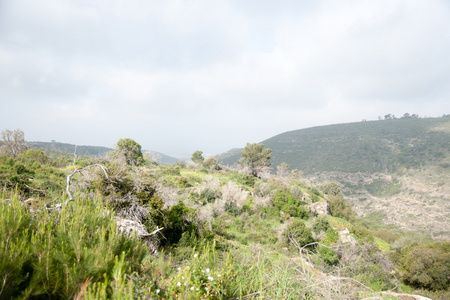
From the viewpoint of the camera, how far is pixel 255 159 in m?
28.5

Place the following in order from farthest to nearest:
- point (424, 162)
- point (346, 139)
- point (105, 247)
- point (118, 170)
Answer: point (346, 139), point (424, 162), point (118, 170), point (105, 247)

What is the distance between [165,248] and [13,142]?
90.0 feet

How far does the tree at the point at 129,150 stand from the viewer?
61.3 ft

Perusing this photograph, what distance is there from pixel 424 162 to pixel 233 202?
231 feet

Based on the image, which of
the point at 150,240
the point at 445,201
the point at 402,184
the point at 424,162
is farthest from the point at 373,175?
the point at 150,240

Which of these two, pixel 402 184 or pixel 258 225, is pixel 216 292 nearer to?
pixel 258 225

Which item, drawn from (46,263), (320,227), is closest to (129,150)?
(320,227)

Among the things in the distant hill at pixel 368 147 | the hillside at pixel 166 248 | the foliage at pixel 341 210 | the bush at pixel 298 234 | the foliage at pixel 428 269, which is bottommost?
the foliage at pixel 341 210

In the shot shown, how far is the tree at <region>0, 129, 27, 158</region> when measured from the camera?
786 inches

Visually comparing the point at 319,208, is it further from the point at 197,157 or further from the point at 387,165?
the point at 387,165

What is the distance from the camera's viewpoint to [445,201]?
38156 mm

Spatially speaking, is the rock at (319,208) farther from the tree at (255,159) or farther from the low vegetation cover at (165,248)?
the tree at (255,159)

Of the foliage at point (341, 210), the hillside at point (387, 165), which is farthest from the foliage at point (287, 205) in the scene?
the hillside at point (387, 165)

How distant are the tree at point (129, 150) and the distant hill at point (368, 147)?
5530cm
